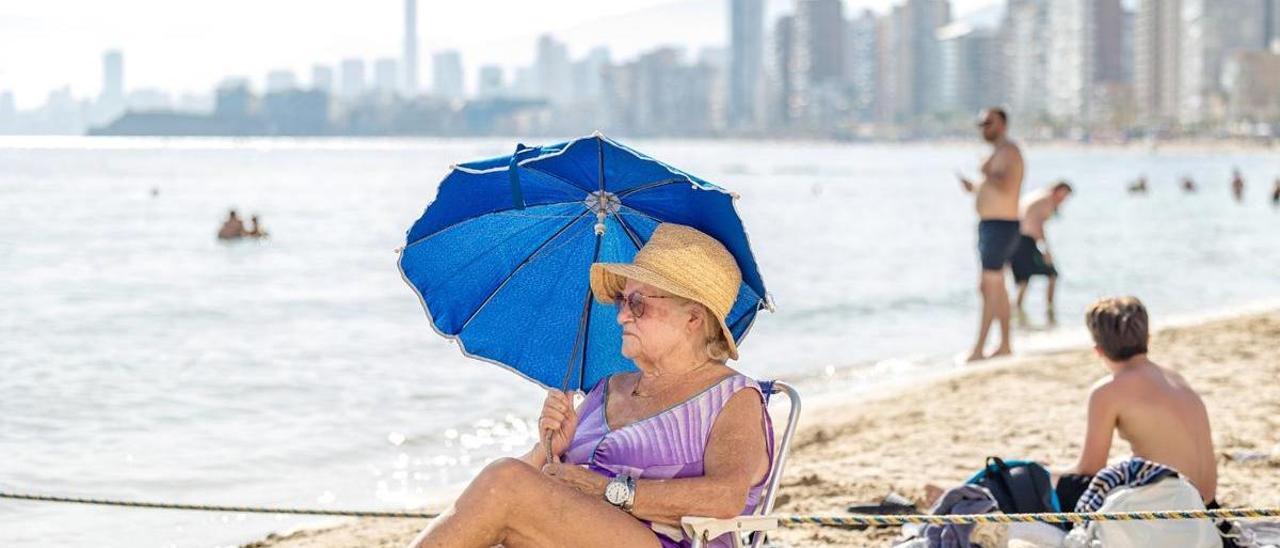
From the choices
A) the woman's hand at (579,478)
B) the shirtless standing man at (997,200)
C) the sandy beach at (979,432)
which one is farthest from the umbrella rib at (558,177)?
the shirtless standing man at (997,200)

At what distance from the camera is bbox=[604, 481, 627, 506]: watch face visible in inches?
124

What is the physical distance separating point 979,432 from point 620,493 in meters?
4.80

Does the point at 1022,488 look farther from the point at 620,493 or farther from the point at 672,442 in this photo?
the point at 620,493

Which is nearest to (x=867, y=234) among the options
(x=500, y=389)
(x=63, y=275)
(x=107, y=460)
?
(x=63, y=275)

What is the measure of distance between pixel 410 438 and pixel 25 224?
3141 centimetres

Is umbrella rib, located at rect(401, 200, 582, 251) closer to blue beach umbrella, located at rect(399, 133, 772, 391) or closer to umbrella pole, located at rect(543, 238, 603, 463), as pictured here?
blue beach umbrella, located at rect(399, 133, 772, 391)

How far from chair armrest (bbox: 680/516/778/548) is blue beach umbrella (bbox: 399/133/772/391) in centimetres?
46

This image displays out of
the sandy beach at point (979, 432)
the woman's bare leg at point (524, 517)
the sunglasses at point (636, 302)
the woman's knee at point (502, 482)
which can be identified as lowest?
the sandy beach at point (979, 432)

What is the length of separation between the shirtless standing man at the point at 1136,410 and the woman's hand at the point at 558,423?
1.85 m

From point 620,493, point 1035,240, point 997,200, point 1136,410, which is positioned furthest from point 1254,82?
point 620,493

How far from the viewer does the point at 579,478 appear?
3.18m

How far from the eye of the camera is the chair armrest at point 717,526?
3.18m

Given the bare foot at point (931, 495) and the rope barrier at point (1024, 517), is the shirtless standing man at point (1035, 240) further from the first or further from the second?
the rope barrier at point (1024, 517)

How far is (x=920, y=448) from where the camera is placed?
7.26 m
